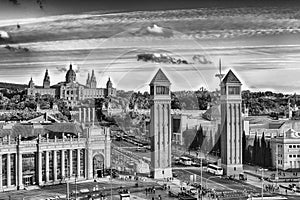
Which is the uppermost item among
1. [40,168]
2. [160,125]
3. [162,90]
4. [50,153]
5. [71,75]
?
[71,75]

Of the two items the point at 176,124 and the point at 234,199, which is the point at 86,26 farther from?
the point at 234,199

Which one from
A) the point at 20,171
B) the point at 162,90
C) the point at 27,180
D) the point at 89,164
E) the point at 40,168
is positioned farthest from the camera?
the point at 162,90

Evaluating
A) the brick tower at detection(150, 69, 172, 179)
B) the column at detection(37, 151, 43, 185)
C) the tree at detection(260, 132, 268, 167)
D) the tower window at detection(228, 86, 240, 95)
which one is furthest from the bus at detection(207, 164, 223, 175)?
the column at detection(37, 151, 43, 185)

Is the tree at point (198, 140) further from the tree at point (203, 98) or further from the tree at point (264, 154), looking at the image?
the tree at point (264, 154)

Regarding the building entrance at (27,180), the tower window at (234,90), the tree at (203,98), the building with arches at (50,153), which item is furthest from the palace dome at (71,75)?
the tower window at (234,90)

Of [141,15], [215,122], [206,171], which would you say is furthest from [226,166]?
[141,15]

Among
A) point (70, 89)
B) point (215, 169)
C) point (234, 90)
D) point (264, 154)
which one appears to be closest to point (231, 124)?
point (234, 90)

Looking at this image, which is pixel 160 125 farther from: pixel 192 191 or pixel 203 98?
pixel 192 191
